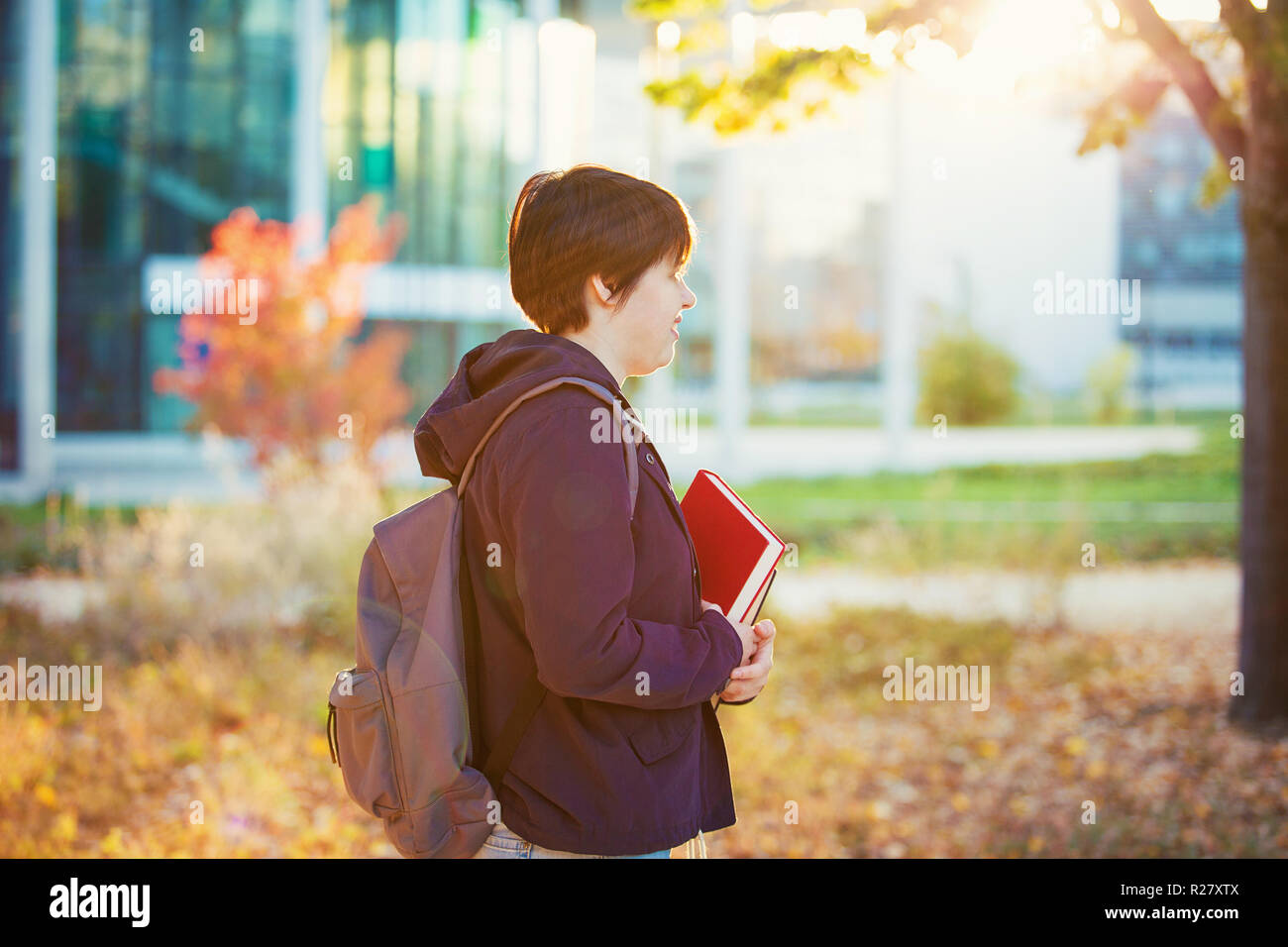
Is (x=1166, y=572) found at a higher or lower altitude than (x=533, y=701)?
lower

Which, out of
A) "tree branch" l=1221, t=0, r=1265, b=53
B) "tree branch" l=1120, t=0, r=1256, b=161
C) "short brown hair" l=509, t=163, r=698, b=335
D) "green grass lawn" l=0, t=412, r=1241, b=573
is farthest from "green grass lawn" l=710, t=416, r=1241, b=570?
"short brown hair" l=509, t=163, r=698, b=335

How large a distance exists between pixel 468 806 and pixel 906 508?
12.4m

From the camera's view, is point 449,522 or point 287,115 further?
point 287,115

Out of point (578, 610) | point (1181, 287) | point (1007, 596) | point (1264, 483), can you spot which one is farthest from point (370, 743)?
point (1181, 287)

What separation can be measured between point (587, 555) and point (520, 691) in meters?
0.31

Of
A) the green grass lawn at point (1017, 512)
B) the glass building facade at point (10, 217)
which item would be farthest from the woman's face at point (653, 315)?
the glass building facade at point (10, 217)

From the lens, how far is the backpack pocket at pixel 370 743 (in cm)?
174

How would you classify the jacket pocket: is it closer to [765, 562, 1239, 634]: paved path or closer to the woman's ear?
the woman's ear

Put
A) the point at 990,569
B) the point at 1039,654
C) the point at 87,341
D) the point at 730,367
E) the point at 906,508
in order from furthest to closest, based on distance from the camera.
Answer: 1. the point at 87,341
2. the point at 730,367
3. the point at 906,508
4. the point at 990,569
5. the point at 1039,654

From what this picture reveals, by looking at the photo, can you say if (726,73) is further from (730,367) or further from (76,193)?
(76,193)

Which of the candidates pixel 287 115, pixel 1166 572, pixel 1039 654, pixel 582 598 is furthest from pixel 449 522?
pixel 287 115

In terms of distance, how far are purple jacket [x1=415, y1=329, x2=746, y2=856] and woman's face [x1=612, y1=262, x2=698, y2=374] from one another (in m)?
0.12

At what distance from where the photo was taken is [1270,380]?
5.06 metres

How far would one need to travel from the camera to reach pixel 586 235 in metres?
1.81
